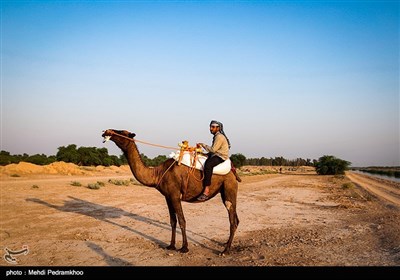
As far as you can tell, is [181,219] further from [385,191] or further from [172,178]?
[385,191]

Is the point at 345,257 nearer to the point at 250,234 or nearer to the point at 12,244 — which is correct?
the point at 250,234

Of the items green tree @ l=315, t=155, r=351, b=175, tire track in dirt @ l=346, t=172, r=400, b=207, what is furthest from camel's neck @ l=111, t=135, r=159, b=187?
green tree @ l=315, t=155, r=351, b=175

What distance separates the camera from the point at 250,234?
10.2 meters

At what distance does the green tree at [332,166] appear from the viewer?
71438 millimetres

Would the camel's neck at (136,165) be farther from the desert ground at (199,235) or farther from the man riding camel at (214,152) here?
the desert ground at (199,235)

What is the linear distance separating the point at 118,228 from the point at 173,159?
4205 millimetres

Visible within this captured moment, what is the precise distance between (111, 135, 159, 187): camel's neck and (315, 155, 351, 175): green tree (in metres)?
71.0

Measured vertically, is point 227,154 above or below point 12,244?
above

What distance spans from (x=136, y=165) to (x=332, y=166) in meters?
71.7

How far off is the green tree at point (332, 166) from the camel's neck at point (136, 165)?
71.0 metres

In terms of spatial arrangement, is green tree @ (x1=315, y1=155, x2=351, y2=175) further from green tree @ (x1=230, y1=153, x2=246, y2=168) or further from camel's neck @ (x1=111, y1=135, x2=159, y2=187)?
camel's neck @ (x1=111, y1=135, x2=159, y2=187)

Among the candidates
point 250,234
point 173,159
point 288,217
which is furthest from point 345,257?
A: point 288,217

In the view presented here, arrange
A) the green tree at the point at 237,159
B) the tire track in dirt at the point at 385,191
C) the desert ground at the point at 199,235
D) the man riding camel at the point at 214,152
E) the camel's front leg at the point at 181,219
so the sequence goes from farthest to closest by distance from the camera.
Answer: the green tree at the point at 237,159, the tire track in dirt at the point at 385,191, the man riding camel at the point at 214,152, the camel's front leg at the point at 181,219, the desert ground at the point at 199,235

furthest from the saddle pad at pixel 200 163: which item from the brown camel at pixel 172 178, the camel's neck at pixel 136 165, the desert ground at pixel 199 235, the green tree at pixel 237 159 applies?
the green tree at pixel 237 159
